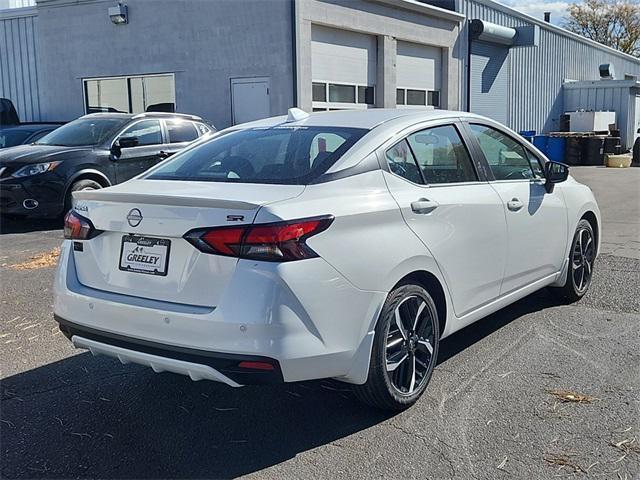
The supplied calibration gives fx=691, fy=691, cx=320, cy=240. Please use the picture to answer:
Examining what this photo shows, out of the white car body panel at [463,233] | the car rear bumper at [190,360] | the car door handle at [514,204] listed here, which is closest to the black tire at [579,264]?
the car door handle at [514,204]

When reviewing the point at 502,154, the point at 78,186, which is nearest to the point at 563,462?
the point at 502,154

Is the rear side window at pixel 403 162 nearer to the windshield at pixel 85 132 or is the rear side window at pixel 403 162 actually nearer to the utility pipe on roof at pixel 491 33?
the windshield at pixel 85 132

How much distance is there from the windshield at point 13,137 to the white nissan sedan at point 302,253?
1097 centimetres

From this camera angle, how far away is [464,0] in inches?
934

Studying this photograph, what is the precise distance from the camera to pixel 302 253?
3189mm

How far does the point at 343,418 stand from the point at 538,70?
97.1 ft

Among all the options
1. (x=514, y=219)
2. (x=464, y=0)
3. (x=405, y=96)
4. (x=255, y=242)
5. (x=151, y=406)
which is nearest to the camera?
(x=255, y=242)

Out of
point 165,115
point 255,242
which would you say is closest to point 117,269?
point 255,242

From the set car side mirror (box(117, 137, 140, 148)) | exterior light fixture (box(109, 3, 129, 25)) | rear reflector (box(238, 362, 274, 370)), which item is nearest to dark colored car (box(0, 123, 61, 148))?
car side mirror (box(117, 137, 140, 148))

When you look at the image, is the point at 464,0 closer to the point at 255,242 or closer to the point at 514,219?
the point at 514,219

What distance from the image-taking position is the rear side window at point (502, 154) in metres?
4.84

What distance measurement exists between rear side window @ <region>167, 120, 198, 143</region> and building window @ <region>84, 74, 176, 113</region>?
646 centimetres

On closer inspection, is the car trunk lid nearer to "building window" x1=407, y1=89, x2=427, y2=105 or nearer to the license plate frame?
the license plate frame

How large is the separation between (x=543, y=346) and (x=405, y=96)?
16.9 meters
